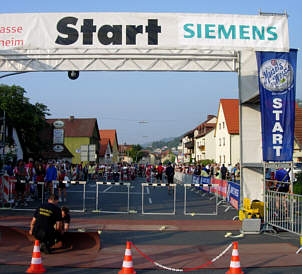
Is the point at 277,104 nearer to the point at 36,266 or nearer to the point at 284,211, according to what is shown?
the point at 284,211

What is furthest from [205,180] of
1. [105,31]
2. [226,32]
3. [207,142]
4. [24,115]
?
[207,142]

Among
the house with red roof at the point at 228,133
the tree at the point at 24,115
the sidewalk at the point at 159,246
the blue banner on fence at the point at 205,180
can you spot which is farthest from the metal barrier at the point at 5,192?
the house with red roof at the point at 228,133

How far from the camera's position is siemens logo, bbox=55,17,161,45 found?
12.3 m

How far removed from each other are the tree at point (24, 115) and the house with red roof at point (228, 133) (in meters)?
23.7

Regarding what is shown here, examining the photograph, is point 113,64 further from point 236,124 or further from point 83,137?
point 83,137

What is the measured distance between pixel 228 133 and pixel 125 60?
40795 mm

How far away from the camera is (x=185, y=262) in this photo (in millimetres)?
7238

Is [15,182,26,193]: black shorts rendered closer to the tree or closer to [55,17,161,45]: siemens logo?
[55,17,161,45]: siemens logo

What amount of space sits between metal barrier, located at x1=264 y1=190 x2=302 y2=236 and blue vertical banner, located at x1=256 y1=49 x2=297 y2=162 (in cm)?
137

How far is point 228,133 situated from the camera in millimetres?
51812

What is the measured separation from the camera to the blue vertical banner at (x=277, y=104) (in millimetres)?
11039

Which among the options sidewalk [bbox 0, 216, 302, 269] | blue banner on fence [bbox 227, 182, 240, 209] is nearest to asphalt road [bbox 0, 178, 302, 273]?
sidewalk [bbox 0, 216, 302, 269]

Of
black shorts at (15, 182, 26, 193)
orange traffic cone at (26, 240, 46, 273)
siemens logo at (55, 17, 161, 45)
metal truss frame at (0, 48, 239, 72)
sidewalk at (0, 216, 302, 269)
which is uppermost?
siemens logo at (55, 17, 161, 45)

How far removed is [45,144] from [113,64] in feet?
126
